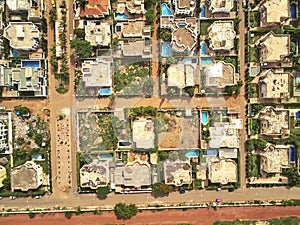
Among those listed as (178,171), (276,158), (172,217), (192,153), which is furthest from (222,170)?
(172,217)

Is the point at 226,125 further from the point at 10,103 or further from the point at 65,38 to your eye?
the point at 10,103

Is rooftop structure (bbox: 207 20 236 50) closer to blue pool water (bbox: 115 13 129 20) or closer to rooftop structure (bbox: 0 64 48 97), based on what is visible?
blue pool water (bbox: 115 13 129 20)

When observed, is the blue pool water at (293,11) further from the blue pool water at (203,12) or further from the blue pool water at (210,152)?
the blue pool water at (210,152)

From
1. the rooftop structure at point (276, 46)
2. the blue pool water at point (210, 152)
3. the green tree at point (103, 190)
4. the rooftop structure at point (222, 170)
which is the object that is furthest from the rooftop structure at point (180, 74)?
the green tree at point (103, 190)

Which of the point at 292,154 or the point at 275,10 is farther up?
the point at 275,10

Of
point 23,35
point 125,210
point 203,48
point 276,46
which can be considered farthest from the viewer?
point 203,48

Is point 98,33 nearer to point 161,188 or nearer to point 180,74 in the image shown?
point 180,74

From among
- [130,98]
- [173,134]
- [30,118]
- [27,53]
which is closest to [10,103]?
[30,118]
